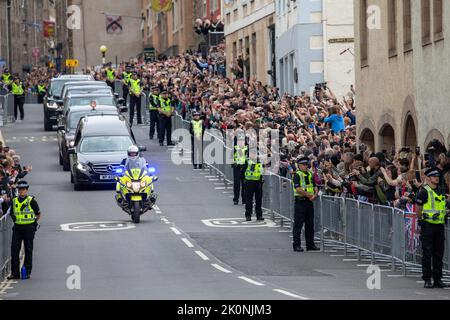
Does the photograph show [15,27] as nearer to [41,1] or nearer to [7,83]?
[41,1]

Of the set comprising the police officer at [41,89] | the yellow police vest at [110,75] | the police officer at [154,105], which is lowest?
the police officer at [154,105]

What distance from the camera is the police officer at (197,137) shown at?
4359cm

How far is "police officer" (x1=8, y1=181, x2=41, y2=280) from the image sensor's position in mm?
23562

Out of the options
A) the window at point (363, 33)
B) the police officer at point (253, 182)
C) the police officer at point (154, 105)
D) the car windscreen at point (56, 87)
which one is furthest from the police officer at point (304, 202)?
the car windscreen at point (56, 87)

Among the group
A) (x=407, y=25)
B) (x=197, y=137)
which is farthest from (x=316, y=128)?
(x=197, y=137)

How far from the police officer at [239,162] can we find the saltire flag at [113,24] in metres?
67.2

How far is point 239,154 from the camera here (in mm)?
34812

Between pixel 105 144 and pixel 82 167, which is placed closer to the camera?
pixel 82 167

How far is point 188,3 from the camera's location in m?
82.9

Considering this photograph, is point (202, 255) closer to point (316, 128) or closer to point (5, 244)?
point (5, 244)

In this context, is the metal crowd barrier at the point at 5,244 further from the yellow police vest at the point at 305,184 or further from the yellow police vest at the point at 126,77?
the yellow police vest at the point at 126,77

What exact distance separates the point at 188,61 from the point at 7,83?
14748 millimetres

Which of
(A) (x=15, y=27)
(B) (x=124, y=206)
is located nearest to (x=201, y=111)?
(B) (x=124, y=206)

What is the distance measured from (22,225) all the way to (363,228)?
5610mm
